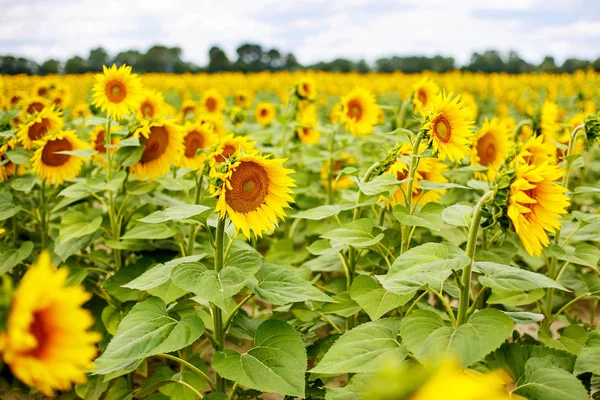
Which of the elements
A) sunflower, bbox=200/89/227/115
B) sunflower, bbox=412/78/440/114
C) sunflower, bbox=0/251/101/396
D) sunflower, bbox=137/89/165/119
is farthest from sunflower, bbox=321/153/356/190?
sunflower, bbox=0/251/101/396

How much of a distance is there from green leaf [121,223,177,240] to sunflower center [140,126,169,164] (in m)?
0.49

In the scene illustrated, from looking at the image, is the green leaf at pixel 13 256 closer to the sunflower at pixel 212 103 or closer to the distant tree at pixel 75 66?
the sunflower at pixel 212 103

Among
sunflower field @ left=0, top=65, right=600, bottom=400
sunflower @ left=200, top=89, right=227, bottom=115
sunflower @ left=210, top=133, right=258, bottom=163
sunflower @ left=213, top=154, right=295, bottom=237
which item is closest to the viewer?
sunflower field @ left=0, top=65, right=600, bottom=400

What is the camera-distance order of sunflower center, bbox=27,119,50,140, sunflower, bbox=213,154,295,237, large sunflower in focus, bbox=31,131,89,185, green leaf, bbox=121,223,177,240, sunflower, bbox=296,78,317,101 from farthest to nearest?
1. sunflower, bbox=296,78,317,101
2. sunflower center, bbox=27,119,50,140
3. large sunflower in focus, bbox=31,131,89,185
4. green leaf, bbox=121,223,177,240
5. sunflower, bbox=213,154,295,237

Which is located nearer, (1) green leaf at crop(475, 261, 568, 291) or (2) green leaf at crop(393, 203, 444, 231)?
(1) green leaf at crop(475, 261, 568, 291)

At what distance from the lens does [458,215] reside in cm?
202

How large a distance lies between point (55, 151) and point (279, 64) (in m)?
24.3

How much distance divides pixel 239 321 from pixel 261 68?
23686 mm

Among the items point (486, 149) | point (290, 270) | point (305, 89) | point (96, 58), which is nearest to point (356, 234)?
point (290, 270)

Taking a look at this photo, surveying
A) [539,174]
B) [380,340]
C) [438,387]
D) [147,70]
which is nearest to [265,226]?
[380,340]

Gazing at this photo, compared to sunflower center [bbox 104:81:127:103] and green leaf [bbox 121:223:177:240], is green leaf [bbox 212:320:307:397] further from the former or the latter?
sunflower center [bbox 104:81:127:103]

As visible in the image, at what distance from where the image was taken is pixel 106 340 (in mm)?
2686

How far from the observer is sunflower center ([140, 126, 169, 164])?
2.90 metres

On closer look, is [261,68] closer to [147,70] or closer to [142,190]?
[147,70]
